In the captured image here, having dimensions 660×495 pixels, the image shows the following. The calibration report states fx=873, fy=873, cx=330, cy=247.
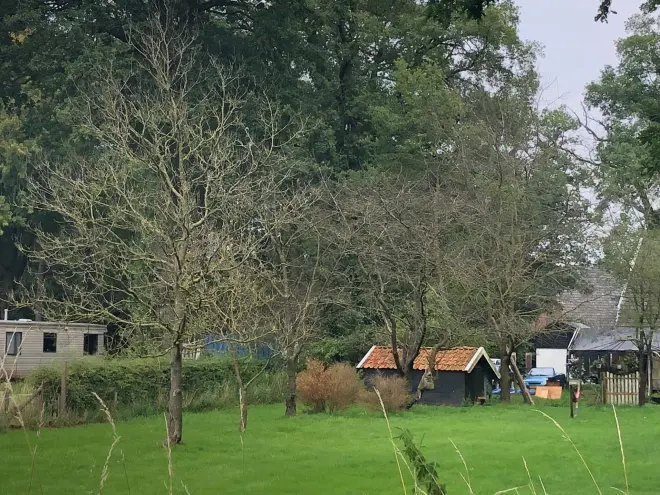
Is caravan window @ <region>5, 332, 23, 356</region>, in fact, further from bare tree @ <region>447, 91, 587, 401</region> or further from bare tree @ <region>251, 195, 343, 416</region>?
bare tree @ <region>447, 91, 587, 401</region>

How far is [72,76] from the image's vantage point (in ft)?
86.4

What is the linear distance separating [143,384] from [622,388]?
1484 cm

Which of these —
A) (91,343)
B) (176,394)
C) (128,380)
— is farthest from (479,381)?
(91,343)

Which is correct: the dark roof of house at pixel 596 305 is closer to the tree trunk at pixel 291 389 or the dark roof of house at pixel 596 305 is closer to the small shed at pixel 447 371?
the small shed at pixel 447 371

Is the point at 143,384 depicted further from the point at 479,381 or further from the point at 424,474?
the point at 424,474

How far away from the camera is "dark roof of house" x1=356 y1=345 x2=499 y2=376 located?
25.6 m

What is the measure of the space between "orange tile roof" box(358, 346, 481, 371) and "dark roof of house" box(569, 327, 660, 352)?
810 cm

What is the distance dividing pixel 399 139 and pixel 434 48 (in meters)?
5.17

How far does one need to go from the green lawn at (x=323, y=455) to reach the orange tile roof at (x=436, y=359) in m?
4.22

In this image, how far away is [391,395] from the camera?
21.8 metres

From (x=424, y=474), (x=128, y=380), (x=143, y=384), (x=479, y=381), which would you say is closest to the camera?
(x=424, y=474)

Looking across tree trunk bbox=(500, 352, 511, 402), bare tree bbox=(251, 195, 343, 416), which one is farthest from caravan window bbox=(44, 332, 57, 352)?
tree trunk bbox=(500, 352, 511, 402)

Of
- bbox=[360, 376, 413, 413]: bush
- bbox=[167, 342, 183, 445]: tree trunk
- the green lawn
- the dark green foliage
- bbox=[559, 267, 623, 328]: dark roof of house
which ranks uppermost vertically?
bbox=[559, 267, 623, 328]: dark roof of house

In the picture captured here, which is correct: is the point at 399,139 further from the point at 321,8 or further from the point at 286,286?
the point at 286,286
